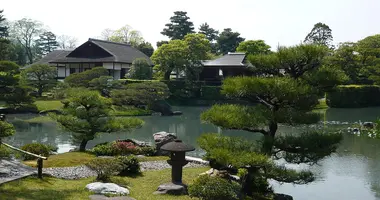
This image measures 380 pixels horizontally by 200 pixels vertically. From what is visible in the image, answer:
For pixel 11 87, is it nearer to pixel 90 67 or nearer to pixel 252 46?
pixel 90 67

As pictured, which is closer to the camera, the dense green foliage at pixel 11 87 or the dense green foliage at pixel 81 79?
the dense green foliage at pixel 11 87

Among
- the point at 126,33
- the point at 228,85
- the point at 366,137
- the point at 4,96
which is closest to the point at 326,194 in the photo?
the point at 228,85

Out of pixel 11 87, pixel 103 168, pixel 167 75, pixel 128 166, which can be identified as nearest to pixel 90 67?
pixel 167 75

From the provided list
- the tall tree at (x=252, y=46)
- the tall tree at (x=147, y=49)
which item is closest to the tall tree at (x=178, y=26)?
the tall tree at (x=147, y=49)

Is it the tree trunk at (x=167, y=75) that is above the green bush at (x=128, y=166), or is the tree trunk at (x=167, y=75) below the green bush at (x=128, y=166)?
above

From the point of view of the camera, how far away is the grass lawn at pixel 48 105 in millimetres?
28422

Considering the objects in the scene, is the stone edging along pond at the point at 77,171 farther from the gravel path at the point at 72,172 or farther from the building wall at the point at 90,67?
the building wall at the point at 90,67

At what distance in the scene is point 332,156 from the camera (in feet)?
52.3

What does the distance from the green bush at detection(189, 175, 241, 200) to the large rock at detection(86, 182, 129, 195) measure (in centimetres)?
144

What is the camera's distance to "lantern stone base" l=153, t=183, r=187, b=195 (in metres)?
8.62

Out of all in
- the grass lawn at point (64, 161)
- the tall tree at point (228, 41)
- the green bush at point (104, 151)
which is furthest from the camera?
the tall tree at point (228, 41)

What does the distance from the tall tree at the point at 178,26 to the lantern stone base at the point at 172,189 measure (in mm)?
48525

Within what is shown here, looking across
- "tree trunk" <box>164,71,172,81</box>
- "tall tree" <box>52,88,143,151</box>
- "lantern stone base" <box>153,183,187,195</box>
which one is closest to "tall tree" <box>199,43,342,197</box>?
"lantern stone base" <box>153,183,187,195</box>

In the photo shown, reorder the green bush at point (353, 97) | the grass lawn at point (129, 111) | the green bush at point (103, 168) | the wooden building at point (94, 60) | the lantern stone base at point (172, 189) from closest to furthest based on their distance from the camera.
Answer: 1. the lantern stone base at point (172, 189)
2. the green bush at point (103, 168)
3. the grass lawn at point (129, 111)
4. the green bush at point (353, 97)
5. the wooden building at point (94, 60)
